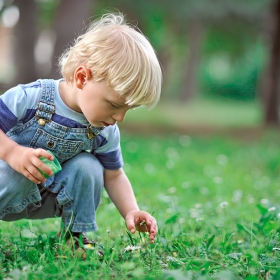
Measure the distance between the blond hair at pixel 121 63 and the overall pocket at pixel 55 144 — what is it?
→ 27 centimetres

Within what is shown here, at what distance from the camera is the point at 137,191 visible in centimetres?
404

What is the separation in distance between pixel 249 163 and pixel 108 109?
4469 mm

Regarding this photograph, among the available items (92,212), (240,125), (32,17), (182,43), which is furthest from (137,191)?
(182,43)

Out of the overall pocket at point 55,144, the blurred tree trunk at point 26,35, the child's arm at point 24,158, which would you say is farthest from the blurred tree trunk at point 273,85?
the child's arm at point 24,158

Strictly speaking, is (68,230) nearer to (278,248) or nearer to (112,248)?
(112,248)

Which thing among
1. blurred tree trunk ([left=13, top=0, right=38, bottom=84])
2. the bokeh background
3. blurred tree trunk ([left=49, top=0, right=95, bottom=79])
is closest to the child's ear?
the bokeh background

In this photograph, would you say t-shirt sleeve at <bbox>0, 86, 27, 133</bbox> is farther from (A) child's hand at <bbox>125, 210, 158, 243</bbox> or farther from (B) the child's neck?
(A) child's hand at <bbox>125, 210, 158, 243</bbox>

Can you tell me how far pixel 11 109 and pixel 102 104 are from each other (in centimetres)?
38

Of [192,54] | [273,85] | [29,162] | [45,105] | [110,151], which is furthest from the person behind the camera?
[192,54]

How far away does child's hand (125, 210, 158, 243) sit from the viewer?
227 centimetres

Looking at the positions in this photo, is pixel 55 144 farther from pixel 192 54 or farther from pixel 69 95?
pixel 192 54

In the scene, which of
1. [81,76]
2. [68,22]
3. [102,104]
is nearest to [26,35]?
[68,22]

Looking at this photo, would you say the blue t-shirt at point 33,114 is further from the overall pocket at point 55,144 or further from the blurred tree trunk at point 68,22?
the blurred tree trunk at point 68,22

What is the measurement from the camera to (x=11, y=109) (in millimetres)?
2195
